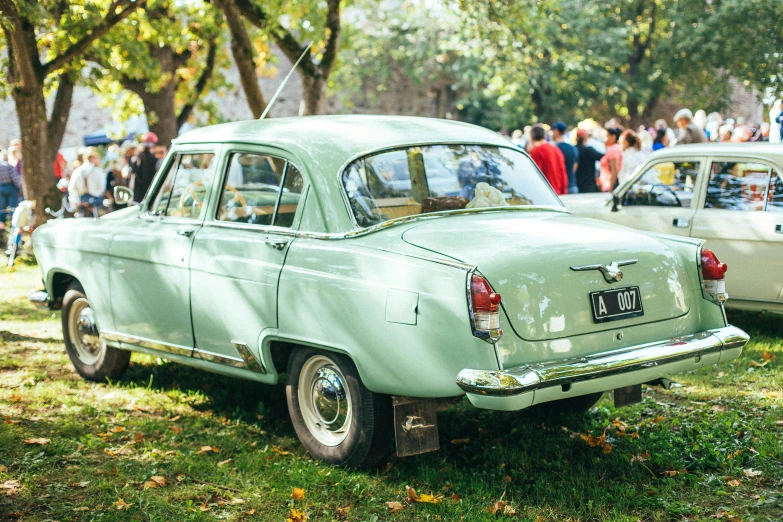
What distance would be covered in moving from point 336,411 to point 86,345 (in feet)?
10.2

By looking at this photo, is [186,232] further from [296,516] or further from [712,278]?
[712,278]

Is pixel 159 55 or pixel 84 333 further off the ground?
pixel 159 55

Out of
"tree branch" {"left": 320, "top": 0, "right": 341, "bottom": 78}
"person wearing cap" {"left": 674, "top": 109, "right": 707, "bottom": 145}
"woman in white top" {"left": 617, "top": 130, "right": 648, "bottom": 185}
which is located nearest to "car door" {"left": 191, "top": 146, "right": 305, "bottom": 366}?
"woman in white top" {"left": 617, "top": 130, "right": 648, "bottom": 185}

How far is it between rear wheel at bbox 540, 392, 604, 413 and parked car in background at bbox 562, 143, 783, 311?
8.79ft

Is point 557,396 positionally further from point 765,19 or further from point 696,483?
point 765,19

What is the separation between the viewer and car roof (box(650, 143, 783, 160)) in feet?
26.7

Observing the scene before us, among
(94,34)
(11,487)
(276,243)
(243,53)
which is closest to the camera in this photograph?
(11,487)

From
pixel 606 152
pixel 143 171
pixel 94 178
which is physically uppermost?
pixel 143 171

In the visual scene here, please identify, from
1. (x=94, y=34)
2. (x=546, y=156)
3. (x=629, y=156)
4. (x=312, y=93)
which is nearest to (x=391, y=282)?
(x=546, y=156)

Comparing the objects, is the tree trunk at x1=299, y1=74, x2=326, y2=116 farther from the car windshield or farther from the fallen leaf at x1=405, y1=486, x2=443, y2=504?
the fallen leaf at x1=405, y1=486, x2=443, y2=504

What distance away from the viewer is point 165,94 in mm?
19219

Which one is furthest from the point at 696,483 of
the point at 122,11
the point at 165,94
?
the point at 165,94

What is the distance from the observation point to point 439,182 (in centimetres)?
551

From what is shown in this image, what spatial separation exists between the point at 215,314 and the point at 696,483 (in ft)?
9.46
